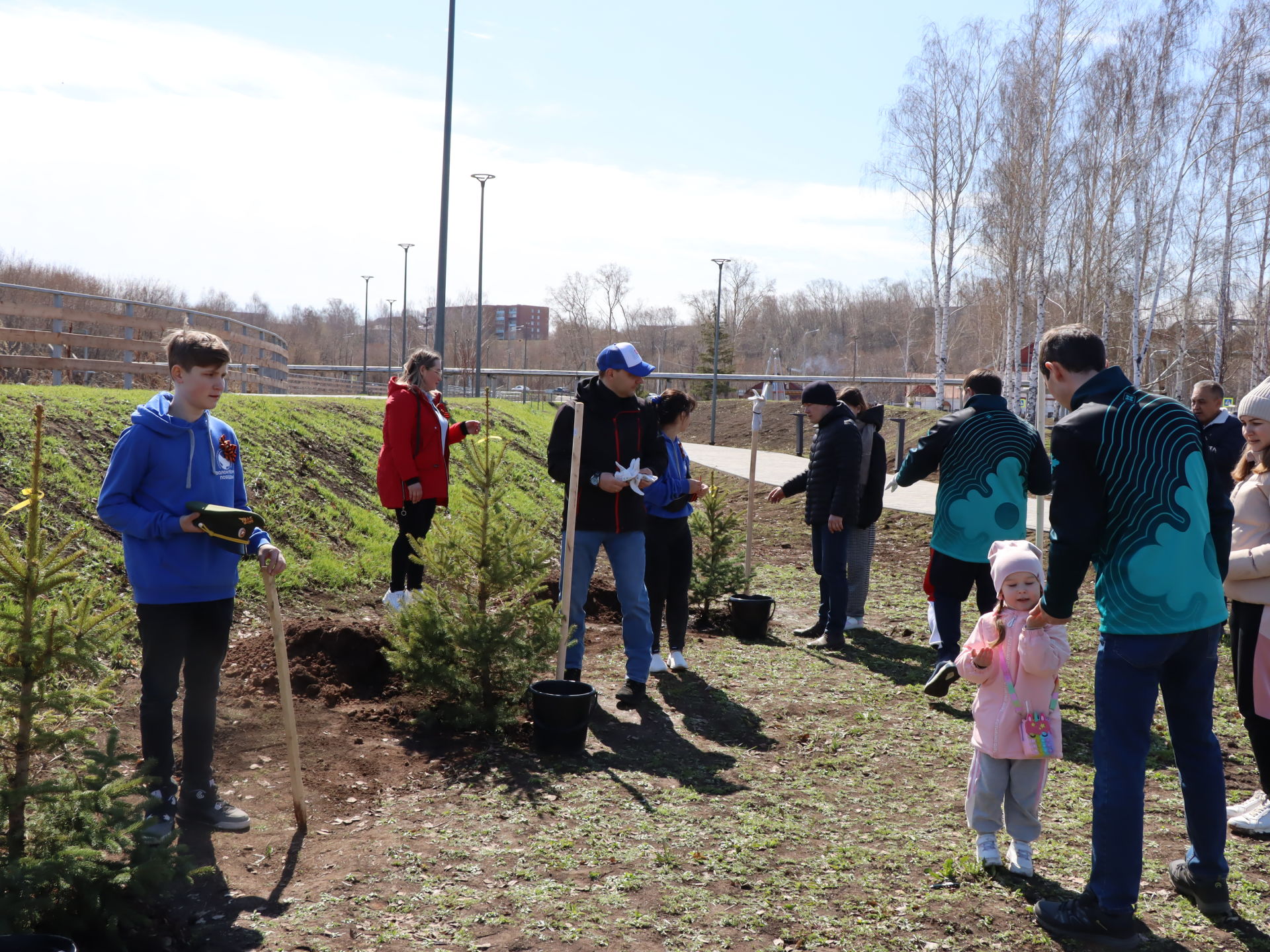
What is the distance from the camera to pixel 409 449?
6.98 metres

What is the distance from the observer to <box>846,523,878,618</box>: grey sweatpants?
7.85 meters

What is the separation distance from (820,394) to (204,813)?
4.88 meters

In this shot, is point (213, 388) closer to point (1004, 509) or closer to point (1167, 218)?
point (1004, 509)

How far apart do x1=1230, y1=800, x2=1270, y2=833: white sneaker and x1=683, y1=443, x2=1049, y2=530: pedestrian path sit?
Result: 22.5 feet

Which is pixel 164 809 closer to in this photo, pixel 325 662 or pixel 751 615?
pixel 325 662

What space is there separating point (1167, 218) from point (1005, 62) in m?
5.96

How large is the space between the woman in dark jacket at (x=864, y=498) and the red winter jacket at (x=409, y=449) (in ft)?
9.57

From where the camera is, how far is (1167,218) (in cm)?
2709

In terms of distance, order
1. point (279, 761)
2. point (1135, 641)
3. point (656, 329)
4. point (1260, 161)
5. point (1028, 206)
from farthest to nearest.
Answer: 1. point (656, 329)
2. point (1028, 206)
3. point (1260, 161)
4. point (279, 761)
5. point (1135, 641)

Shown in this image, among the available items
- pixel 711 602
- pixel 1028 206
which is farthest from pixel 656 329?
pixel 711 602

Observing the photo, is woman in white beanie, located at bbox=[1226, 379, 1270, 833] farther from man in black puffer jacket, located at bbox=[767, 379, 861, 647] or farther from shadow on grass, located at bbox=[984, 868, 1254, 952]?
man in black puffer jacket, located at bbox=[767, 379, 861, 647]

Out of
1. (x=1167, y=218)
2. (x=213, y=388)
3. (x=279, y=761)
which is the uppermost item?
(x=1167, y=218)

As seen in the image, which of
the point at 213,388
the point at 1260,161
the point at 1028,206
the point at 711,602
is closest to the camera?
the point at 213,388

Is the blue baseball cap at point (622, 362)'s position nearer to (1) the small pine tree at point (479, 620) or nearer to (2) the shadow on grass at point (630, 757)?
(1) the small pine tree at point (479, 620)
